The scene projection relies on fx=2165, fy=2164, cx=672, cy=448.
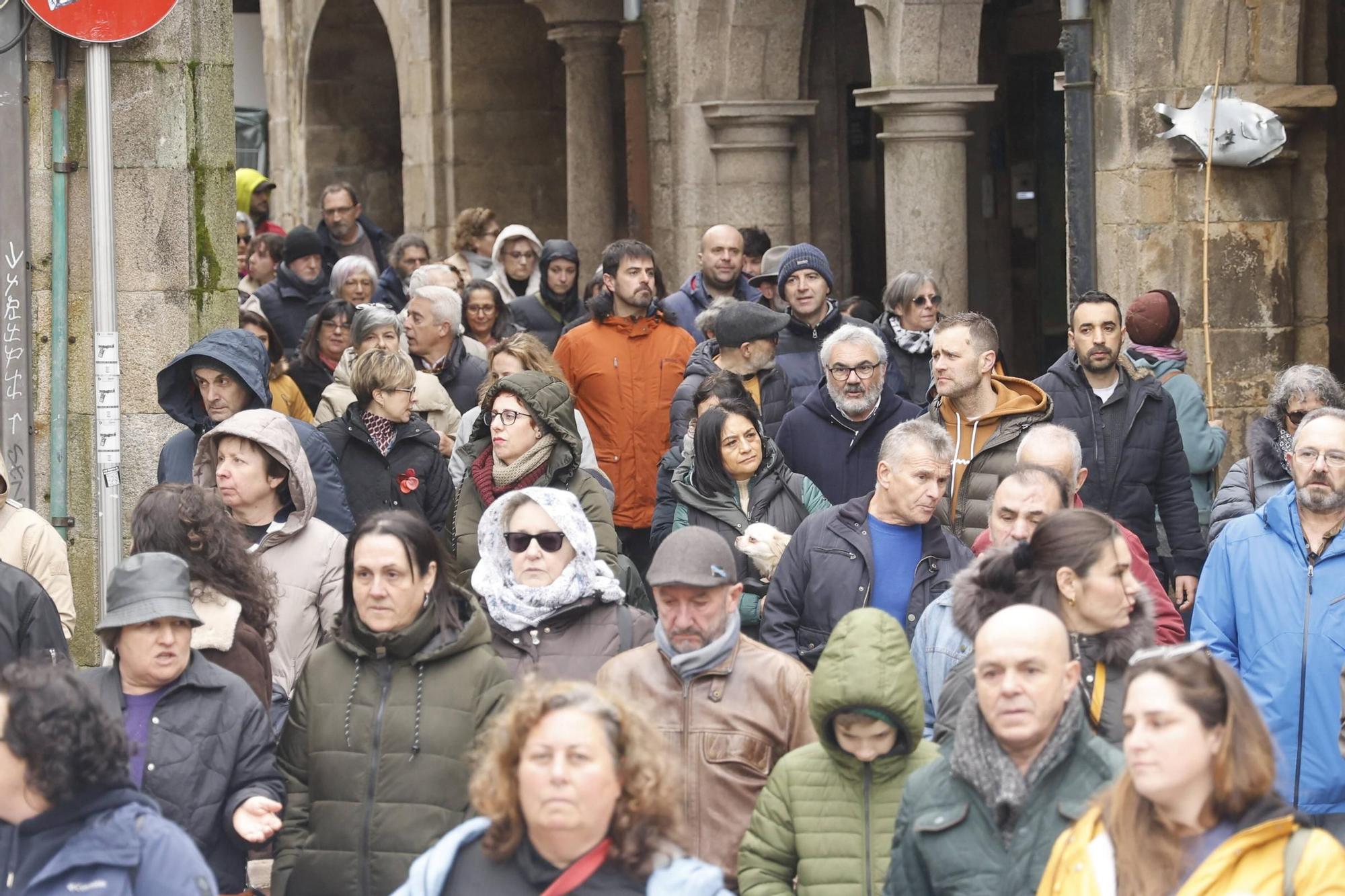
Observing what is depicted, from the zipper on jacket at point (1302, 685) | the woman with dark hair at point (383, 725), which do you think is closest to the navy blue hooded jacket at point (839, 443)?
the zipper on jacket at point (1302, 685)

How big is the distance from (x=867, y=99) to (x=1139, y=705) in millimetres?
9501

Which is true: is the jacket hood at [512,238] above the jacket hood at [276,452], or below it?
above

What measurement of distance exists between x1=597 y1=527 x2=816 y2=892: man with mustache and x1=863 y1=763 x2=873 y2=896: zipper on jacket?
1.43 ft

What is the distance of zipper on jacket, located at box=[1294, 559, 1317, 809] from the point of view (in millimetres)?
5570

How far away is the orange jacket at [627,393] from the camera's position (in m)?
9.67

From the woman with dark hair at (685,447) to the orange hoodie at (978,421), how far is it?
692 millimetres

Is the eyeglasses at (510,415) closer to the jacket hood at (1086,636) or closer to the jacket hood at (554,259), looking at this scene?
the jacket hood at (1086,636)

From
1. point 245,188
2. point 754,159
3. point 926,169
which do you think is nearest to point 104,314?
point 926,169

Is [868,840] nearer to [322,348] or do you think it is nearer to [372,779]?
[372,779]

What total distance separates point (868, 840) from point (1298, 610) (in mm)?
1750

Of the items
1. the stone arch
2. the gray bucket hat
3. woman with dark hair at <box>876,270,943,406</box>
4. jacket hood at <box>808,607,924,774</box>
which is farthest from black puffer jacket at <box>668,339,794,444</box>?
the stone arch

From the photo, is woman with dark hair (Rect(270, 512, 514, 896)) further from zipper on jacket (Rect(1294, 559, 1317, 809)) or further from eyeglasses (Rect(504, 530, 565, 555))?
zipper on jacket (Rect(1294, 559, 1317, 809))

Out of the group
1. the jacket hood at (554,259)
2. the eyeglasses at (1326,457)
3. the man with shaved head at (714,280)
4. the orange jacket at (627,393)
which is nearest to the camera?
the eyeglasses at (1326,457)

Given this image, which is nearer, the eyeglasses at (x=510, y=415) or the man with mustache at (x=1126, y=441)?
the eyeglasses at (x=510, y=415)
